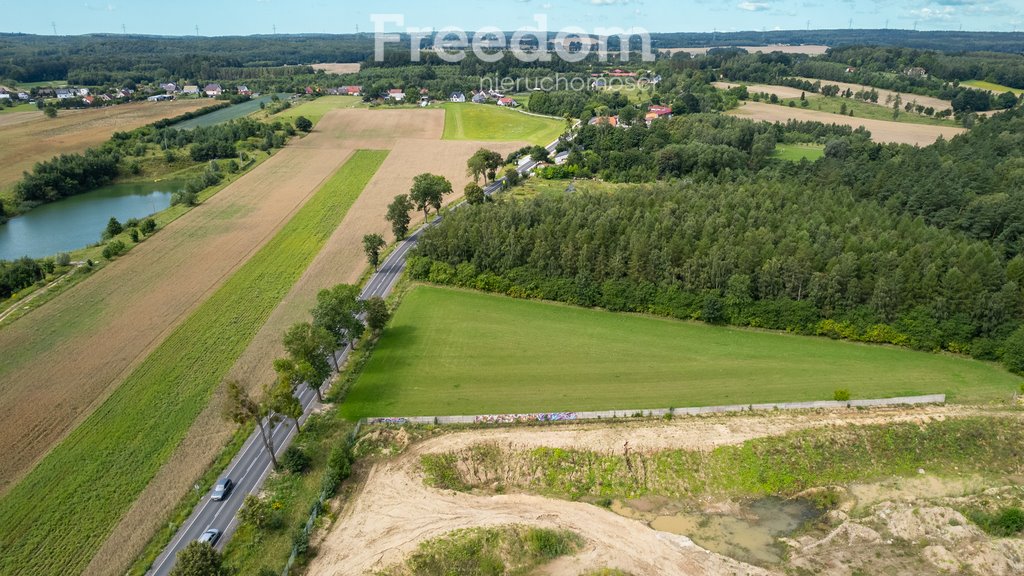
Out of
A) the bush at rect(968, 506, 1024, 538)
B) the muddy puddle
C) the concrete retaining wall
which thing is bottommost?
the muddy puddle

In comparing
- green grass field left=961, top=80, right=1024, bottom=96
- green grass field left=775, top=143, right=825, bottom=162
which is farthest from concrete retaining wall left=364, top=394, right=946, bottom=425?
green grass field left=961, top=80, right=1024, bottom=96

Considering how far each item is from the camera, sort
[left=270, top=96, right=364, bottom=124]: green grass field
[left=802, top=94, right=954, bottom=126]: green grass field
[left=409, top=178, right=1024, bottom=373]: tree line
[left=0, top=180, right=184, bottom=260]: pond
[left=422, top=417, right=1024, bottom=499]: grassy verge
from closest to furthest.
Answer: [left=422, top=417, right=1024, bottom=499]: grassy verge < [left=409, top=178, right=1024, bottom=373]: tree line < [left=0, top=180, right=184, bottom=260]: pond < [left=802, top=94, right=954, bottom=126]: green grass field < [left=270, top=96, right=364, bottom=124]: green grass field

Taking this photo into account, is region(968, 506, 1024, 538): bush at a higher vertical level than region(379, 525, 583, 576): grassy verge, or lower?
higher

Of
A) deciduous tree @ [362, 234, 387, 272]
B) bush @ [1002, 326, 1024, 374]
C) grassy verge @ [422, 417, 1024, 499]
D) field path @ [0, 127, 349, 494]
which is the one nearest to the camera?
grassy verge @ [422, 417, 1024, 499]

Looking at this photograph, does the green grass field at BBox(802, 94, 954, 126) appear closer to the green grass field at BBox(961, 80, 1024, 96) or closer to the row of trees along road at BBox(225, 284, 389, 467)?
the green grass field at BBox(961, 80, 1024, 96)

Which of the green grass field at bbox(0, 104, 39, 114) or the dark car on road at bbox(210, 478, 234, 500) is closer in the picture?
the dark car on road at bbox(210, 478, 234, 500)

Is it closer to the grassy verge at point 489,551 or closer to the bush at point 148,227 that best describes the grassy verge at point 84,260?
the bush at point 148,227

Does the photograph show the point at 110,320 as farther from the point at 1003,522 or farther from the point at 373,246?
the point at 1003,522

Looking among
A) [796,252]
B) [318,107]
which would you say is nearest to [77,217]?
[318,107]

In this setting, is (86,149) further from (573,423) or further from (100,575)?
(573,423)
